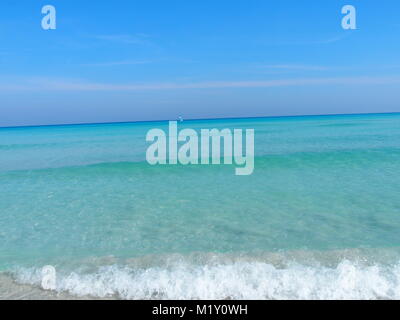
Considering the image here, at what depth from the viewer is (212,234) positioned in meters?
7.56

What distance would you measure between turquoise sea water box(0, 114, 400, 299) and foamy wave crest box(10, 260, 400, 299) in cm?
2

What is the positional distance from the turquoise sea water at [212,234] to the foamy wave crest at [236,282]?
0.02 metres

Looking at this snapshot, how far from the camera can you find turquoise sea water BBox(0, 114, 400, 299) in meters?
5.23

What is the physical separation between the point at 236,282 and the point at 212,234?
2371 millimetres

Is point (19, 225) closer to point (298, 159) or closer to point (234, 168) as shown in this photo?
point (234, 168)

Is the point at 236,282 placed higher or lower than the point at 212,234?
lower

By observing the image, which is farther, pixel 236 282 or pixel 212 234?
pixel 212 234

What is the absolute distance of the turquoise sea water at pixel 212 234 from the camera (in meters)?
5.23

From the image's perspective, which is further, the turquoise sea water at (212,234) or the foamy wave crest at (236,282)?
the turquoise sea water at (212,234)

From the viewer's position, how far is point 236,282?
5.23 m

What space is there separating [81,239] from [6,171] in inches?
544

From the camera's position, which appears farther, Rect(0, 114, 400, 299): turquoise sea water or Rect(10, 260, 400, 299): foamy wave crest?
Rect(0, 114, 400, 299): turquoise sea water

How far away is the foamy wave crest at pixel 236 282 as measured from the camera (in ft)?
16.2

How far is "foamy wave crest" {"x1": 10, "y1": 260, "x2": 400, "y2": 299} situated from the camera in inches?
194
